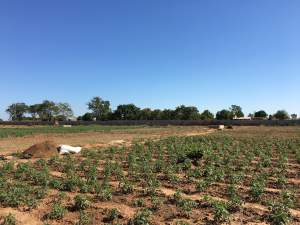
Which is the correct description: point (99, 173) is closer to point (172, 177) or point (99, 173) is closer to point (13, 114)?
point (172, 177)

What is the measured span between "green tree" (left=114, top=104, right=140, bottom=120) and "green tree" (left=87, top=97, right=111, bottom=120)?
9807mm

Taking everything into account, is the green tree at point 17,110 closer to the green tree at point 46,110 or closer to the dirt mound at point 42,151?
the green tree at point 46,110

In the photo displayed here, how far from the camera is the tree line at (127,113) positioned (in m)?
139

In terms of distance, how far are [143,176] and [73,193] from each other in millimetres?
3473

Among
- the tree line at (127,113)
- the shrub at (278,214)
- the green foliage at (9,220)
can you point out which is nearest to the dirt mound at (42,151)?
the green foliage at (9,220)

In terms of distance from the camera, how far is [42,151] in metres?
20.9

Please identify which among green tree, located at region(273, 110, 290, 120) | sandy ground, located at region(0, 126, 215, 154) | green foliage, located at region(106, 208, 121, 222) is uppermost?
green tree, located at region(273, 110, 290, 120)

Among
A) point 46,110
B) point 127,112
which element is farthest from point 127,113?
point 46,110

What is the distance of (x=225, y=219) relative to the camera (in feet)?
27.1

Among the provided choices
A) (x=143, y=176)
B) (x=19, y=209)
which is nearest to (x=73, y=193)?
(x=19, y=209)

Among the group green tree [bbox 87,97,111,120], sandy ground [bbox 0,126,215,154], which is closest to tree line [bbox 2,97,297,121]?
green tree [bbox 87,97,111,120]

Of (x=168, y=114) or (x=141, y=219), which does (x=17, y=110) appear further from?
(x=141, y=219)

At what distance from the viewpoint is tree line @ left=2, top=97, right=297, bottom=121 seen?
139 m

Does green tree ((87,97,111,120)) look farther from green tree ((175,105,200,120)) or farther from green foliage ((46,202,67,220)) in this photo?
green foliage ((46,202,67,220))
